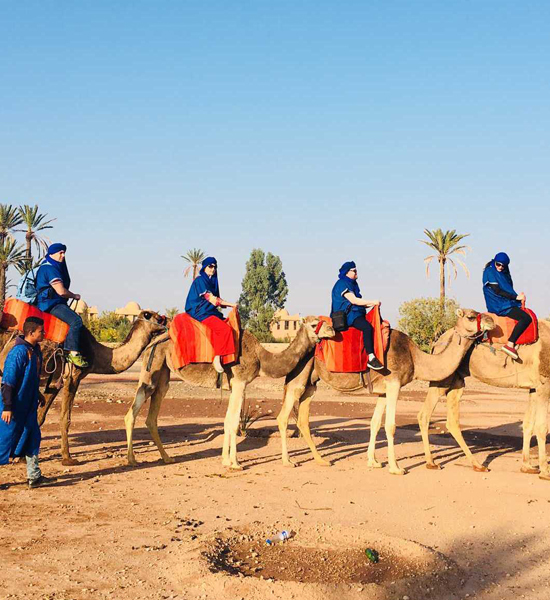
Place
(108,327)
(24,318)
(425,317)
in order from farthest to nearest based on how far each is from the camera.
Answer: (108,327)
(425,317)
(24,318)

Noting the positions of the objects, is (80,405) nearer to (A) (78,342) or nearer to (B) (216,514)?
(A) (78,342)

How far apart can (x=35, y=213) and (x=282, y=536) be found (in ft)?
174

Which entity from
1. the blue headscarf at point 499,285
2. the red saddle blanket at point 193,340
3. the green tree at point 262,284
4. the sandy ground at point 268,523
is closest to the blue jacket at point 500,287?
the blue headscarf at point 499,285

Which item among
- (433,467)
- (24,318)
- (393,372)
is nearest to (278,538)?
(393,372)

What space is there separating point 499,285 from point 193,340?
16.6ft

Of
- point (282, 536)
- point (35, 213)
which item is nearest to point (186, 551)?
point (282, 536)

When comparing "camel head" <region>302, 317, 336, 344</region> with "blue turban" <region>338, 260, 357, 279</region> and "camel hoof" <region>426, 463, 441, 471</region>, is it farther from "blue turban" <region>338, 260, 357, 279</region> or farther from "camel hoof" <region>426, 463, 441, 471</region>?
"camel hoof" <region>426, 463, 441, 471</region>

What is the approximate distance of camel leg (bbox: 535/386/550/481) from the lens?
35.2 feet

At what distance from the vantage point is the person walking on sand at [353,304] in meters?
11.0

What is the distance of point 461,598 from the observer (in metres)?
5.60

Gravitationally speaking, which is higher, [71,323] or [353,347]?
[71,323]

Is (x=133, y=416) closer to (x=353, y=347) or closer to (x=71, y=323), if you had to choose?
(x=71, y=323)

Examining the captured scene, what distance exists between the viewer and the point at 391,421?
11008 mm

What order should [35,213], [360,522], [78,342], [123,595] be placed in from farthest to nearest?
[35,213]
[78,342]
[360,522]
[123,595]
